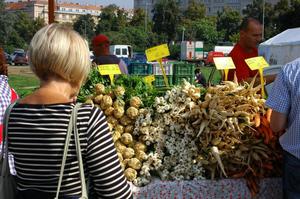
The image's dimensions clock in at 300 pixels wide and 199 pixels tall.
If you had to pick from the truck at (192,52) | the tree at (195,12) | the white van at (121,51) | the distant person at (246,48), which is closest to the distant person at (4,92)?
the distant person at (246,48)

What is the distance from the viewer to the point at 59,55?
166cm

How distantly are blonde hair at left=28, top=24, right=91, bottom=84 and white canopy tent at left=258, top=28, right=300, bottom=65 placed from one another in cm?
1362

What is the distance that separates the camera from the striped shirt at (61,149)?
162cm

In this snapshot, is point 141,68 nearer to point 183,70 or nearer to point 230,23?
point 183,70

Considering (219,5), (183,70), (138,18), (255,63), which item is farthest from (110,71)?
(219,5)

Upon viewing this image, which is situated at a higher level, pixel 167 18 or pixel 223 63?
pixel 167 18

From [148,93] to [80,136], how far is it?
5.75 feet

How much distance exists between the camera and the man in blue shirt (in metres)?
2.49

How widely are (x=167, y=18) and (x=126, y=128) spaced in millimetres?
77378

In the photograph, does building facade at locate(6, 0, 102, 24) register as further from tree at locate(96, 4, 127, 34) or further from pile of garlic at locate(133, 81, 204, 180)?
pile of garlic at locate(133, 81, 204, 180)

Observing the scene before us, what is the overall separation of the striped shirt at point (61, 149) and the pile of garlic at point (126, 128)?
1.30 meters

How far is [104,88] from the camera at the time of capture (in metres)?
3.29

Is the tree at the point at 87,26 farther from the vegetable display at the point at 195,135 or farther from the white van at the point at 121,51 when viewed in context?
the vegetable display at the point at 195,135

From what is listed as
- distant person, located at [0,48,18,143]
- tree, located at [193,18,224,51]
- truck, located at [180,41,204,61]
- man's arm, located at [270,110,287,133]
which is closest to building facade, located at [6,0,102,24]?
tree, located at [193,18,224,51]
